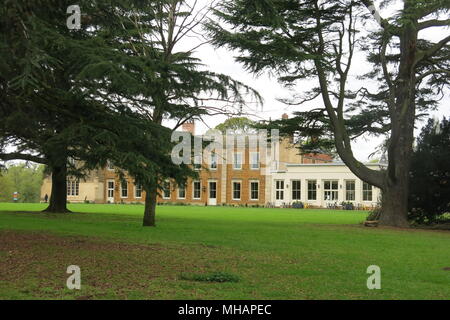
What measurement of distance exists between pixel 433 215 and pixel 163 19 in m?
13.7

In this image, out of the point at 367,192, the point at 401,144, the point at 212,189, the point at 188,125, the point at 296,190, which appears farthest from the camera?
the point at 212,189

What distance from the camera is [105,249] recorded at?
1043 centimetres

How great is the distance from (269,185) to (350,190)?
8.74 m

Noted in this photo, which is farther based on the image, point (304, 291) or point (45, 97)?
point (45, 97)

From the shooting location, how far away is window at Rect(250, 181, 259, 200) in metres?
56.7

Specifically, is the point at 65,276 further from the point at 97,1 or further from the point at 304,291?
the point at 97,1

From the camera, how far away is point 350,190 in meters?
51.3

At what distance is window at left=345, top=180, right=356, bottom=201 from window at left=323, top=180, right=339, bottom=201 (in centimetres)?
97

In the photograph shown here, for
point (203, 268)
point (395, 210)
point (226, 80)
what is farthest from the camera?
point (395, 210)

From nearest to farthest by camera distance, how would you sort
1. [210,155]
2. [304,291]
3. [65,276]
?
[304,291] < [65,276] < [210,155]

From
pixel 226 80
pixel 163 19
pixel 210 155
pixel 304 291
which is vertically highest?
pixel 163 19

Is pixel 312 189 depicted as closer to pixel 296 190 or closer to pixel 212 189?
pixel 296 190

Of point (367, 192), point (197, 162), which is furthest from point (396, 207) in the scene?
point (367, 192)

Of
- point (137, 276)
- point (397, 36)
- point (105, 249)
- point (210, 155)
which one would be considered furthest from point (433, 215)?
point (137, 276)
